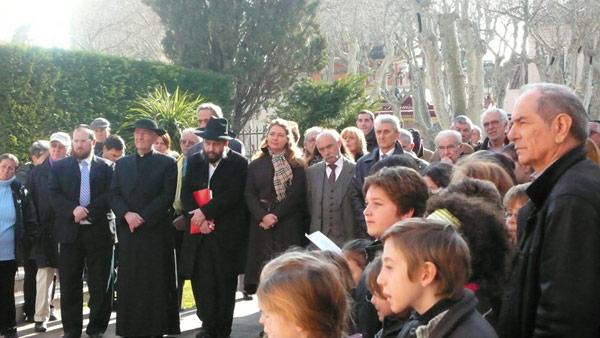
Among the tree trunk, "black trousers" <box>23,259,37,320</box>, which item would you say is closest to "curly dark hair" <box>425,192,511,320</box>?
"black trousers" <box>23,259,37,320</box>

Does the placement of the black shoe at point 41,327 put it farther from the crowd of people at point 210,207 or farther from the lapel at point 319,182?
the lapel at point 319,182

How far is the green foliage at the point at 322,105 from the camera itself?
16609 mm

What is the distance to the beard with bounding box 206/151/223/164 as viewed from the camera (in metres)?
9.16

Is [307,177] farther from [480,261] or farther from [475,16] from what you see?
[475,16]

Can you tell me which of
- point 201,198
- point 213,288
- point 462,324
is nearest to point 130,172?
point 201,198

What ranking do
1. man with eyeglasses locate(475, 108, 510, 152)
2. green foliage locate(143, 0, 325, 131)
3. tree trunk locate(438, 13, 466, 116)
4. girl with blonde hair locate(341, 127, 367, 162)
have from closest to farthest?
man with eyeglasses locate(475, 108, 510, 152), girl with blonde hair locate(341, 127, 367, 162), tree trunk locate(438, 13, 466, 116), green foliage locate(143, 0, 325, 131)

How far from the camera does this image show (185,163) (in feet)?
33.2

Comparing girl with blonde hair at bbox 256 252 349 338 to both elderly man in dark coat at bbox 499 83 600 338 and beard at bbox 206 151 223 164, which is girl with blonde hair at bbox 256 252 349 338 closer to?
elderly man in dark coat at bbox 499 83 600 338

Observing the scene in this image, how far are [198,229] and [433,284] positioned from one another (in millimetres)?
5991

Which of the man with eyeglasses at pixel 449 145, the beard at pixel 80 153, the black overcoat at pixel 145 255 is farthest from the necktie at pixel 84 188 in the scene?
the man with eyeglasses at pixel 449 145

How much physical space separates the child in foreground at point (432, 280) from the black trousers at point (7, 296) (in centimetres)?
676

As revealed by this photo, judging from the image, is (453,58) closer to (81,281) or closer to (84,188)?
(84,188)

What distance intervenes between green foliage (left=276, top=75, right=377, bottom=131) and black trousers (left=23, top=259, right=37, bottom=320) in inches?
290

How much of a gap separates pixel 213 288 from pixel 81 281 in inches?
57.6
